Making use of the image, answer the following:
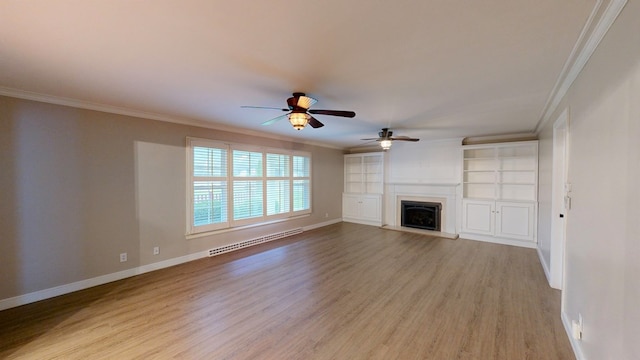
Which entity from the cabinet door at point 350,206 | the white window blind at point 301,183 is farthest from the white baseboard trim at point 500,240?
the white window blind at point 301,183

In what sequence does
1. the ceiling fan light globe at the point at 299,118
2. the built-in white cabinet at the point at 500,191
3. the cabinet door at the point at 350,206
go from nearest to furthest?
the ceiling fan light globe at the point at 299,118 < the built-in white cabinet at the point at 500,191 < the cabinet door at the point at 350,206

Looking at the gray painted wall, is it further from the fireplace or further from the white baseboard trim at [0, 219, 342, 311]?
the fireplace

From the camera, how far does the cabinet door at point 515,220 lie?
5156 mm

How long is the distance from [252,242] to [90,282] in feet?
8.62

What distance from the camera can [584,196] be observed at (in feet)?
6.31

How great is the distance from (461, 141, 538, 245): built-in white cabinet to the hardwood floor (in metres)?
1.16

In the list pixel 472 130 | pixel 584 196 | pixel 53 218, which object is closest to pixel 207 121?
pixel 53 218

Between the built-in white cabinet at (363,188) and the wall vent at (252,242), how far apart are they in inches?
85.8

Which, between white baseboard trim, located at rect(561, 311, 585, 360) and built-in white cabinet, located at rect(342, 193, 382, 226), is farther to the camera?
built-in white cabinet, located at rect(342, 193, 382, 226)

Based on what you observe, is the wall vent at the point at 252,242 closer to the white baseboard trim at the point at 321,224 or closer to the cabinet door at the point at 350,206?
the white baseboard trim at the point at 321,224

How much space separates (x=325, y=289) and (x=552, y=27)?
3339 millimetres

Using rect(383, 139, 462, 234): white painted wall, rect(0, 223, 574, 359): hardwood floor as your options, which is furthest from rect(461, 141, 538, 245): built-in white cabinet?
rect(0, 223, 574, 359): hardwood floor

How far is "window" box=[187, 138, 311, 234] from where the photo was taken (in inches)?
178

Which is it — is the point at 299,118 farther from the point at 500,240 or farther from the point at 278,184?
the point at 500,240
